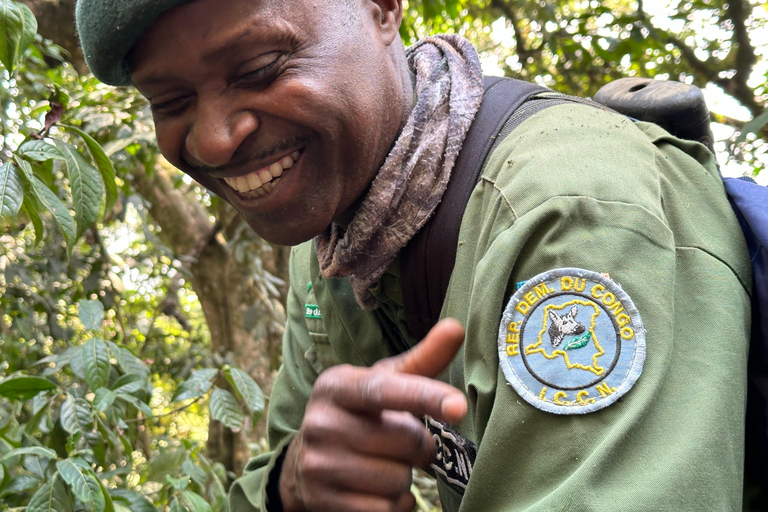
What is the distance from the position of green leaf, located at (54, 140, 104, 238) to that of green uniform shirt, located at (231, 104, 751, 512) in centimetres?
95

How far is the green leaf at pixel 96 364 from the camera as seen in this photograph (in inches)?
73.5

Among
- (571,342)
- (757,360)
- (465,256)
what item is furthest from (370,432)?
(757,360)

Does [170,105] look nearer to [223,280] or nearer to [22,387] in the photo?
[22,387]

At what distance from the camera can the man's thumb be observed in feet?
3.01

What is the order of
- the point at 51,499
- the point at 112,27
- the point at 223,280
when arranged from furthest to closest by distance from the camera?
1. the point at 223,280
2. the point at 51,499
3. the point at 112,27

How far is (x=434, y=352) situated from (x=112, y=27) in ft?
3.01

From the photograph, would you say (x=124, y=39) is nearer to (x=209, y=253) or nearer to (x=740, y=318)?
(x=740, y=318)

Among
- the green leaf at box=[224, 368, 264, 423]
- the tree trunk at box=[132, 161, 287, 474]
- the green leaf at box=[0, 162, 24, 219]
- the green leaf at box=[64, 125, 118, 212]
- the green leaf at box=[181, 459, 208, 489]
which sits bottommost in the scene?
the tree trunk at box=[132, 161, 287, 474]

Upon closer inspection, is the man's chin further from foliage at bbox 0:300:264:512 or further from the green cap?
foliage at bbox 0:300:264:512

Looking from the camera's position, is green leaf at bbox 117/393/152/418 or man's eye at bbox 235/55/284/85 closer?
man's eye at bbox 235/55/284/85

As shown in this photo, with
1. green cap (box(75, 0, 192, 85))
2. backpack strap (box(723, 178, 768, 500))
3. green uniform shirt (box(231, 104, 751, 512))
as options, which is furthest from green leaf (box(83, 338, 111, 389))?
backpack strap (box(723, 178, 768, 500))

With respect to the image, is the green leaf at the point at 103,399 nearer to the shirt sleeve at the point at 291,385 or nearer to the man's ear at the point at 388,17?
the shirt sleeve at the point at 291,385

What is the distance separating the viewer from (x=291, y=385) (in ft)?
7.01

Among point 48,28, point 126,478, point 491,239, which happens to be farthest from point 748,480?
point 48,28
